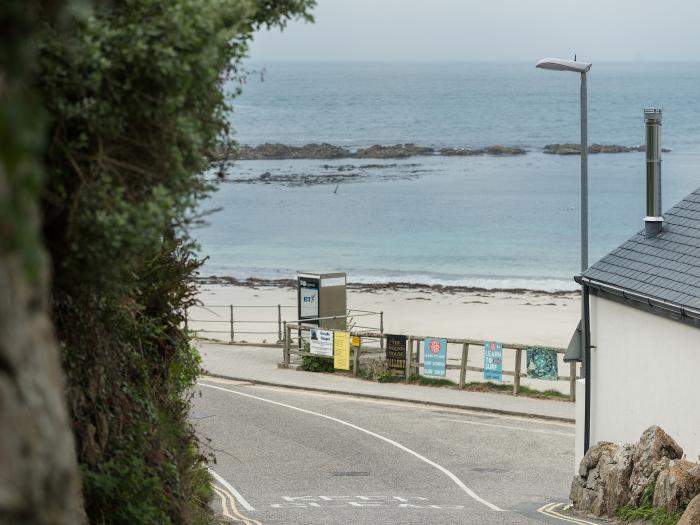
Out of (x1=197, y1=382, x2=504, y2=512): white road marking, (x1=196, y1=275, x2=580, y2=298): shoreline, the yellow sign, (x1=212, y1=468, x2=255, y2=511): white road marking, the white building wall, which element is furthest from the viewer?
(x1=196, y1=275, x2=580, y2=298): shoreline

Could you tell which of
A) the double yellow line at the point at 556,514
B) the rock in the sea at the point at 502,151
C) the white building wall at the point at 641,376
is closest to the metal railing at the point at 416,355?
the white building wall at the point at 641,376

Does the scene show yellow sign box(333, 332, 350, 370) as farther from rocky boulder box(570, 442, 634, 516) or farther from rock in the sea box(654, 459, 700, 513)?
rock in the sea box(654, 459, 700, 513)

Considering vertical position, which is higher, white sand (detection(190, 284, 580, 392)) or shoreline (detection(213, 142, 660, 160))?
shoreline (detection(213, 142, 660, 160))

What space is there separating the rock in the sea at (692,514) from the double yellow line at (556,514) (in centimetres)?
266

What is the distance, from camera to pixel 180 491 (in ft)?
34.8

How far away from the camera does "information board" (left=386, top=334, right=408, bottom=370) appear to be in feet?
95.4

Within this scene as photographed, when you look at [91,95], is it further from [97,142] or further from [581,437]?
[581,437]

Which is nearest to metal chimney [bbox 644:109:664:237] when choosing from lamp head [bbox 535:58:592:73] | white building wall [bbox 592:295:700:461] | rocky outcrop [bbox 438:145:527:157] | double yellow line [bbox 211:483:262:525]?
lamp head [bbox 535:58:592:73]

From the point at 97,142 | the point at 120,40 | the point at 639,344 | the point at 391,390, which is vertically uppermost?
the point at 120,40

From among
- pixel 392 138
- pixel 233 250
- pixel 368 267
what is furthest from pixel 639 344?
pixel 392 138

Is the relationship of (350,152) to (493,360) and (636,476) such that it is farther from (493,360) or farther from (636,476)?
(636,476)

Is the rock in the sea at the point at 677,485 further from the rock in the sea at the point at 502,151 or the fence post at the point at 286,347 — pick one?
the rock in the sea at the point at 502,151

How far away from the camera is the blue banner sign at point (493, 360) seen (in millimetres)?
27341

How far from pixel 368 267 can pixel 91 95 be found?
180 ft
